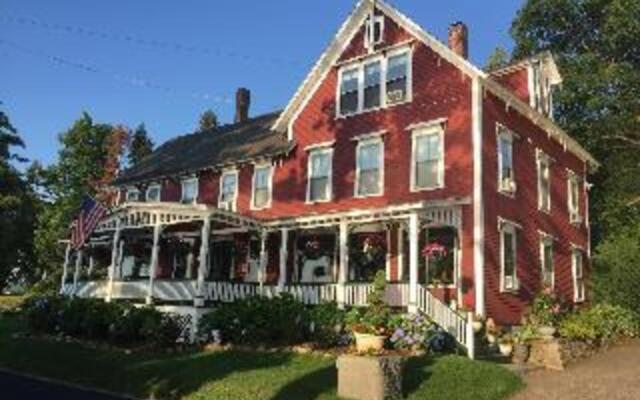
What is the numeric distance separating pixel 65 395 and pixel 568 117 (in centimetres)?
3163

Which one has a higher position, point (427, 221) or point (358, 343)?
point (427, 221)

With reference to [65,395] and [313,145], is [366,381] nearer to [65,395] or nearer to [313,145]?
[65,395]

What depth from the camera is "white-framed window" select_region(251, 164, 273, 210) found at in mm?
28312

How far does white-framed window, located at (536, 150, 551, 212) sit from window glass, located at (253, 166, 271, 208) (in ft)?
33.7

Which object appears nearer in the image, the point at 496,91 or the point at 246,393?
the point at 246,393

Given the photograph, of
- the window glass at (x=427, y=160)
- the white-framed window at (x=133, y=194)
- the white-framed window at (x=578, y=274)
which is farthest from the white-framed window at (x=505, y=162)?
the white-framed window at (x=133, y=194)

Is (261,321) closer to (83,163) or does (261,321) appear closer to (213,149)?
(213,149)

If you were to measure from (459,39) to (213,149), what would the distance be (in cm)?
1287

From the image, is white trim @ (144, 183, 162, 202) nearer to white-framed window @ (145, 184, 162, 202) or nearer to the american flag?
white-framed window @ (145, 184, 162, 202)

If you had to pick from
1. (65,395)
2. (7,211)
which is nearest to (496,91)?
(65,395)

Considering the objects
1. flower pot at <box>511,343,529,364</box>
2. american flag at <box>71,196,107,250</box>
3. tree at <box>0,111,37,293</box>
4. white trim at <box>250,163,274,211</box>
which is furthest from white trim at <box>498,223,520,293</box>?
tree at <box>0,111,37,293</box>

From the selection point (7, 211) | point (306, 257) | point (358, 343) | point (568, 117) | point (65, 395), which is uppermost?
point (568, 117)

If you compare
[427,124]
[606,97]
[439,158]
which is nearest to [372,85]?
[427,124]

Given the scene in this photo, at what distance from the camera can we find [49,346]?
20.9m
